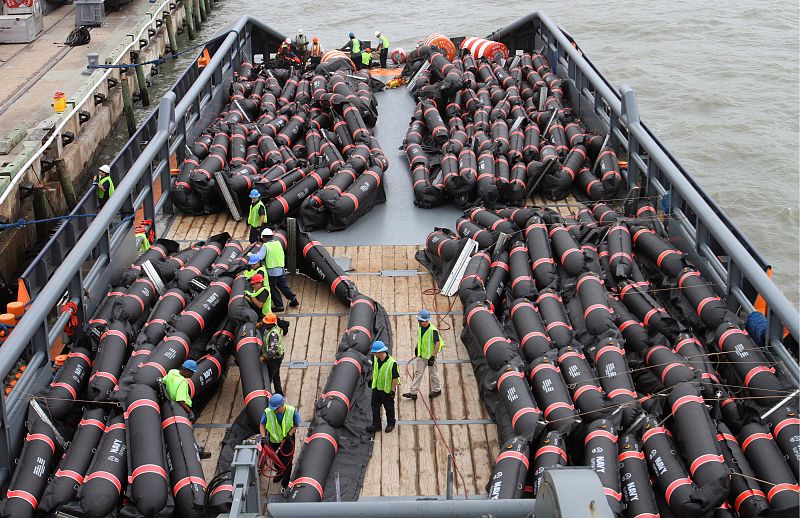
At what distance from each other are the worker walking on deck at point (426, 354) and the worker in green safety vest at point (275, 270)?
241cm

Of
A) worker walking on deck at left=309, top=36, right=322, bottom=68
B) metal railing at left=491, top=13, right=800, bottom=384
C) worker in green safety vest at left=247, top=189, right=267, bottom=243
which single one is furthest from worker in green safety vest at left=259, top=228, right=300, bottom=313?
worker walking on deck at left=309, top=36, right=322, bottom=68

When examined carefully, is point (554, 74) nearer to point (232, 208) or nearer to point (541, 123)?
point (541, 123)

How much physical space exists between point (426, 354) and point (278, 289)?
305 centimetres

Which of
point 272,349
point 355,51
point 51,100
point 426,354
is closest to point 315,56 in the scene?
point 355,51

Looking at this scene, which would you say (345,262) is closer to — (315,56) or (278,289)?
(278,289)

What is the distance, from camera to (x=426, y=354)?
9.87m

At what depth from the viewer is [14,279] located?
20.1 meters

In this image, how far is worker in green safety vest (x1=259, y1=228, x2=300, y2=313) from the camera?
11.6 m

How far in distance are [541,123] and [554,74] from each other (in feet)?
12.6

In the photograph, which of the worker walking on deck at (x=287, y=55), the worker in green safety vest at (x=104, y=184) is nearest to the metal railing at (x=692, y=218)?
the worker walking on deck at (x=287, y=55)

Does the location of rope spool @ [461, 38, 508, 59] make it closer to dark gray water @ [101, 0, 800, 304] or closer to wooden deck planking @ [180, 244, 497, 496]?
dark gray water @ [101, 0, 800, 304]

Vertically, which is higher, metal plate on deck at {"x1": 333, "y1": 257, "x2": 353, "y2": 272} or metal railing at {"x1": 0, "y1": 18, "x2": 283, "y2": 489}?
metal railing at {"x1": 0, "y1": 18, "x2": 283, "y2": 489}

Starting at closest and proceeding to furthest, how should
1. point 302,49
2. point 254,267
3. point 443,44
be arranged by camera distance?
point 254,267 < point 302,49 < point 443,44

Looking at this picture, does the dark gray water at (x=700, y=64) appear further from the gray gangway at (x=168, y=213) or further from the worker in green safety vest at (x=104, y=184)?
the worker in green safety vest at (x=104, y=184)
